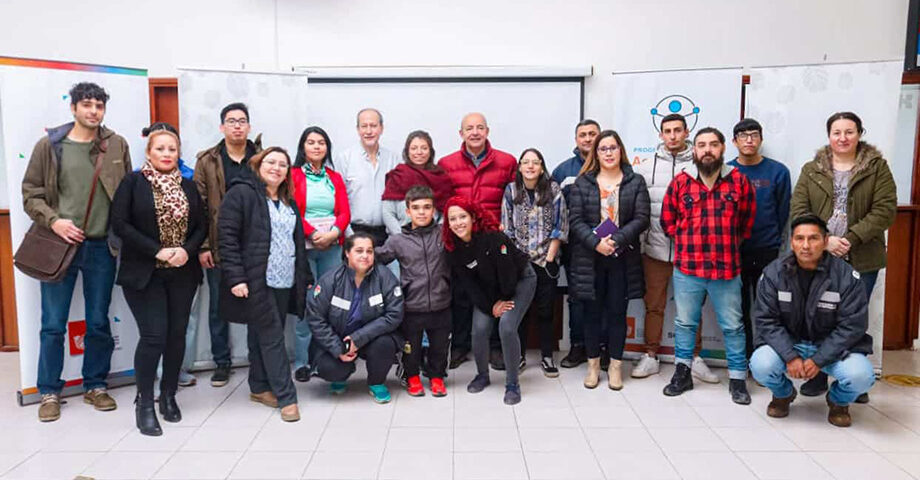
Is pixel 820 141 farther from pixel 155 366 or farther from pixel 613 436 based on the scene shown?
pixel 155 366

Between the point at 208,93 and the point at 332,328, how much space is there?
1.69 m

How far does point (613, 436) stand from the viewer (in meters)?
2.96

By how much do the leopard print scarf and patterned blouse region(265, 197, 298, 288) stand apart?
1.31 ft

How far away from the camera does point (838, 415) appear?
3.09 meters

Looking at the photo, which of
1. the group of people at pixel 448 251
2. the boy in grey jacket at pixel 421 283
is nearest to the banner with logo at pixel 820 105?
the group of people at pixel 448 251

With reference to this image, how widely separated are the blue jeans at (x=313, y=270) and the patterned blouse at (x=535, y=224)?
1047 mm

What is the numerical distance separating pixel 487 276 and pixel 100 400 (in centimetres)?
214

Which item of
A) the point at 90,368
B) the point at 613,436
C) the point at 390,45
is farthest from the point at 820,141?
the point at 90,368

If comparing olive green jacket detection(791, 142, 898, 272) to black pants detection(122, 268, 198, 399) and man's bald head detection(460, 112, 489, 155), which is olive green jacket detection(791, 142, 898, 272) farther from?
black pants detection(122, 268, 198, 399)

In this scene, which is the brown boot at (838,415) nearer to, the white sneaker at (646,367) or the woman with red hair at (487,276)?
the white sneaker at (646,367)

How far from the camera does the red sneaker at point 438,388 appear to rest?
Result: 138 inches

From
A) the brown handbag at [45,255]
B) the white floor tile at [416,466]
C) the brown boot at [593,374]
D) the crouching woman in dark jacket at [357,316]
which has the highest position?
the brown handbag at [45,255]

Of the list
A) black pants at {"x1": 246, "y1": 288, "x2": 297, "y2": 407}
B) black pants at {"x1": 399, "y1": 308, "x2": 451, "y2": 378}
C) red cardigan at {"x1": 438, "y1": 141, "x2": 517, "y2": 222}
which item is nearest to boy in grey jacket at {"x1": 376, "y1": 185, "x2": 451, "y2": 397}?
black pants at {"x1": 399, "y1": 308, "x2": 451, "y2": 378}

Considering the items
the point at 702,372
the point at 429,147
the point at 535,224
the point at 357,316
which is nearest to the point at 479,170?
the point at 429,147
